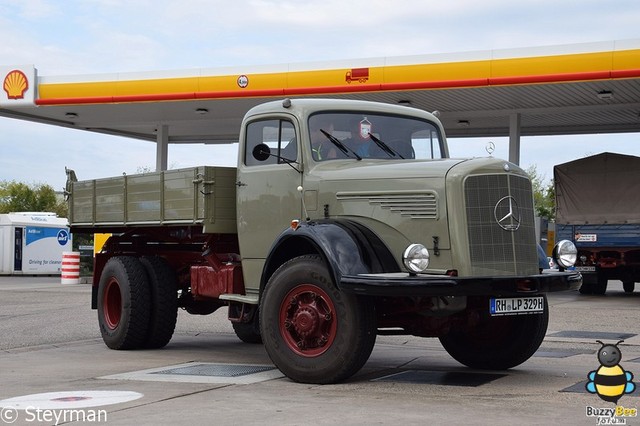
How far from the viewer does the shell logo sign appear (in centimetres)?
2847

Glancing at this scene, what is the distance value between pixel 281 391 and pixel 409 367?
7.09 ft

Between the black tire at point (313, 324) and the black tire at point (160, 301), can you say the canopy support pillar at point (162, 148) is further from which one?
the black tire at point (313, 324)

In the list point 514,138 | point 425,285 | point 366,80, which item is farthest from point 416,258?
point 514,138

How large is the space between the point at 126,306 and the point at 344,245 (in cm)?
401

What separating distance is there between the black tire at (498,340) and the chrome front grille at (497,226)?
82 cm

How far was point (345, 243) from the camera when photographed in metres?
8.39

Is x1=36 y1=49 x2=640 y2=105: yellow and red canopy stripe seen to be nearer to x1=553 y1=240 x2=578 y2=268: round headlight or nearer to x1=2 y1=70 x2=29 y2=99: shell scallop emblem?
x1=2 y1=70 x2=29 y2=99: shell scallop emblem

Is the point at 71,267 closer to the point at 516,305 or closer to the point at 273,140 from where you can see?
the point at 273,140

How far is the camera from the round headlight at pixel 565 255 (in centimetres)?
926

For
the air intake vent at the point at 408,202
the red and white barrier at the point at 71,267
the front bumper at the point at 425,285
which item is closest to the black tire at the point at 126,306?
the air intake vent at the point at 408,202

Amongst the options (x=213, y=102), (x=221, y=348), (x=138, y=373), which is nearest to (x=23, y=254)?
(x=213, y=102)

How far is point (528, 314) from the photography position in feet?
29.6

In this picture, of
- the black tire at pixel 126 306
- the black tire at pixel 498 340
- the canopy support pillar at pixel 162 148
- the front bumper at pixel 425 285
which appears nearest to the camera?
the front bumper at pixel 425 285

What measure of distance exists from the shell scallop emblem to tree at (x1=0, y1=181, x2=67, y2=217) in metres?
50.6
